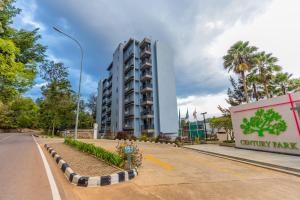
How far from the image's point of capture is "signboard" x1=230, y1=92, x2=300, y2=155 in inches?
400

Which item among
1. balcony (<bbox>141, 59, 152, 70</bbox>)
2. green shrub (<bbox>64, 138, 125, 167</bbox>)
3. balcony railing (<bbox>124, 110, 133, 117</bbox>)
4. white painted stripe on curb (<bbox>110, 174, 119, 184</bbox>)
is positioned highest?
balcony (<bbox>141, 59, 152, 70</bbox>)

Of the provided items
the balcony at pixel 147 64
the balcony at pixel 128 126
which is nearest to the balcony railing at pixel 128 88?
the balcony at pixel 147 64

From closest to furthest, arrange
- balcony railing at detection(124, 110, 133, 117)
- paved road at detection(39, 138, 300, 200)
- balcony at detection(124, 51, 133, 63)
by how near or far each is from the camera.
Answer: paved road at detection(39, 138, 300, 200), balcony railing at detection(124, 110, 133, 117), balcony at detection(124, 51, 133, 63)

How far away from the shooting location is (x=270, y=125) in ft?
37.7

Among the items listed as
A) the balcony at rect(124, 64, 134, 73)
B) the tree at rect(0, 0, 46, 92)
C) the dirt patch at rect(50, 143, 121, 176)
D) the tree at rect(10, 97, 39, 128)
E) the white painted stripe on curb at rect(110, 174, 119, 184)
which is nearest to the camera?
the white painted stripe on curb at rect(110, 174, 119, 184)

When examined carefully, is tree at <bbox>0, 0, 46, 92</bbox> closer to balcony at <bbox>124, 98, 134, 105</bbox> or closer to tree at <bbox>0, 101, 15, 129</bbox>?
balcony at <bbox>124, 98, 134, 105</bbox>

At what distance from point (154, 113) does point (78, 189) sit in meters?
27.8

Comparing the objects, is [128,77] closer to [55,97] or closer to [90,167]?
[55,97]

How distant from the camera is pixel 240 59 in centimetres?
2089

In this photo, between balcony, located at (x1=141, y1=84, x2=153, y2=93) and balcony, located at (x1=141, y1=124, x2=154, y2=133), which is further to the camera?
balcony, located at (x1=141, y1=84, x2=153, y2=93)

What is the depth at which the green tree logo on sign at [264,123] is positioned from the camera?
10956mm

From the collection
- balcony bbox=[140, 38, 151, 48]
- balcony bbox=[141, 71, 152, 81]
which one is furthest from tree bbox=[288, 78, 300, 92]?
balcony bbox=[140, 38, 151, 48]

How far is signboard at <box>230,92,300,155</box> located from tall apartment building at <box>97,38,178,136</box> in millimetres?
18625

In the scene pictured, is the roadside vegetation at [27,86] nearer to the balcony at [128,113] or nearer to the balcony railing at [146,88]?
the balcony at [128,113]
